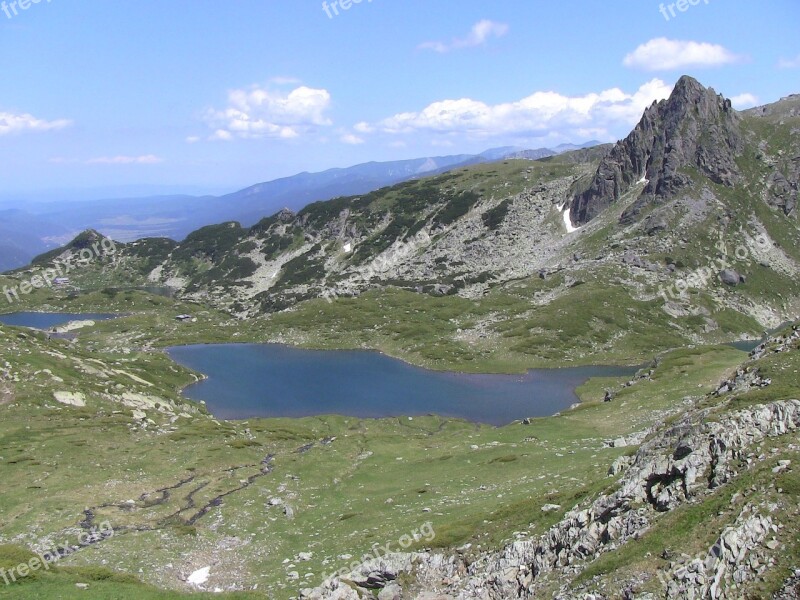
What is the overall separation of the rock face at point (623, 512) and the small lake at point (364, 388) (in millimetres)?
71840

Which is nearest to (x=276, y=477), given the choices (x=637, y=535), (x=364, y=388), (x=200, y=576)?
(x=200, y=576)

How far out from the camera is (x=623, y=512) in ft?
90.1

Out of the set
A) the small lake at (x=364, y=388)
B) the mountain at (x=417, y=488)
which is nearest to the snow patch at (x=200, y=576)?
the mountain at (x=417, y=488)

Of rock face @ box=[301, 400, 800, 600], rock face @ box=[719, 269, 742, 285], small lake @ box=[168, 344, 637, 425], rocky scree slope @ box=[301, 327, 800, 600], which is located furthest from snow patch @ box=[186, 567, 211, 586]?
rock face @ box=[719, 269, 742, 285]

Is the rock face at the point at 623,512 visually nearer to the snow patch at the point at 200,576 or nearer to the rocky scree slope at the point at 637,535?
the rocky scree slope at the point at 637,535

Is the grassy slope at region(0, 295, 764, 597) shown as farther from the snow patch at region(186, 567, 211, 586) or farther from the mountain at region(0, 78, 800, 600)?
the snow patch at region(186, 567, 211, 586)

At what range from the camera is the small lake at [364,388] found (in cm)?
11094

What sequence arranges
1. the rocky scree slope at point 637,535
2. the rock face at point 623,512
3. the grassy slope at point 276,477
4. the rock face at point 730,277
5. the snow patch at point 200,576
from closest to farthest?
the rocky scree slope at point 637,535 < the rock face at point 623,512 < the snow patch at point 200,576 < the grassy slope at point 276,477 < the rock face at point 730,277

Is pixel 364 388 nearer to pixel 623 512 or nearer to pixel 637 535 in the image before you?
pixel 623 512

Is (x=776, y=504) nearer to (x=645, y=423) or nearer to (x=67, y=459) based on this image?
(x=645, y=423)

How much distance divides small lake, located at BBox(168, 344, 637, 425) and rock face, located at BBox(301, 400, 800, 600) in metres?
71.8

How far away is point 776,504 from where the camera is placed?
2183cm

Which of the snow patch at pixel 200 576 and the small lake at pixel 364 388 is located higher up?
the snow patch at pixel 200 576

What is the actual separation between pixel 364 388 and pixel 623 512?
102 metres
